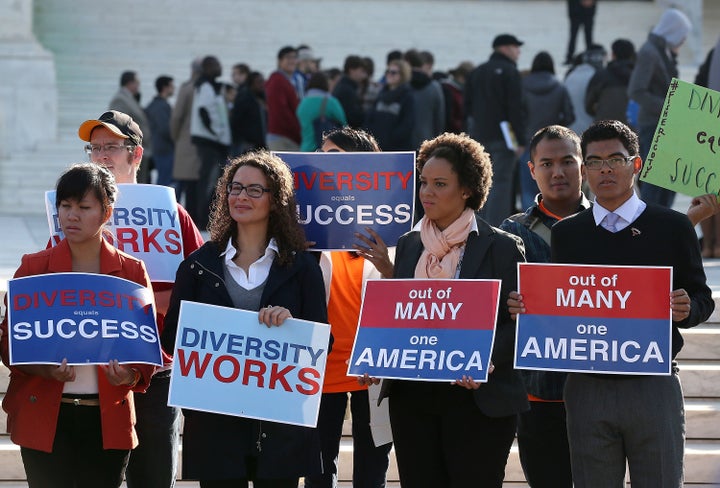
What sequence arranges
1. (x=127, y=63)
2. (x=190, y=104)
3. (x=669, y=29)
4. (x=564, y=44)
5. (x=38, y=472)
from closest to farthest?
(x=38, y=472) → (x=669, y=29) → (x=190, y=104) → (x=127, y=63) → (x=564, y=44)

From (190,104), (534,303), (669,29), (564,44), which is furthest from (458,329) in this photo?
(564,44)

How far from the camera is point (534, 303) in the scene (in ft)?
18.2

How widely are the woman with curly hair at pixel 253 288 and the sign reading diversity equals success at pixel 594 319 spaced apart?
82 cm

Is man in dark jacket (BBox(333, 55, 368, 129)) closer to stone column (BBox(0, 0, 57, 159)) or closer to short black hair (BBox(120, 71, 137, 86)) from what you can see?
short black hair (BBox(120, 71, 137, 86))

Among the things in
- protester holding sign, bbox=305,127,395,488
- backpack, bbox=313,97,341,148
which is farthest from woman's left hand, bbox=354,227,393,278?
backpack, bbox=313,97,341,148

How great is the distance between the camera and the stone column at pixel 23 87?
1872 cm

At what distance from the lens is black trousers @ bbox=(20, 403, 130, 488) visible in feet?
18.0

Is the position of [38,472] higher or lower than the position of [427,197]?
lower

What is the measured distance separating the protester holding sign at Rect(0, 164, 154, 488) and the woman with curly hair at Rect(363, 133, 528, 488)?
98 centimetres

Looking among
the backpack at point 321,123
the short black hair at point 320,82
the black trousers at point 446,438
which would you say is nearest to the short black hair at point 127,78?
the short black hair at point 320,82

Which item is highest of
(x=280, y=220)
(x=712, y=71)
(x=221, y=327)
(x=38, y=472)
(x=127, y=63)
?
(x=127, y=63)

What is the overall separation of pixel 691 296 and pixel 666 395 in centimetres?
39

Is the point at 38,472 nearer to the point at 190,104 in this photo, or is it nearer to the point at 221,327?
the point at 221,327

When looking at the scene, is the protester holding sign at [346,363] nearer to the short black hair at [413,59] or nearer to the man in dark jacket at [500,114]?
the man in dark jacket at [500,114]
